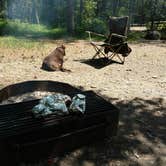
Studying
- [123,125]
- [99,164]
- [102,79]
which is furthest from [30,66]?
[99,164]

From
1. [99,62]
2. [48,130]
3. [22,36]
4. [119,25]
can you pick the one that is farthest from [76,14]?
[48,130]

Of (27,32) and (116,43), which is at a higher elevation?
(116,43)

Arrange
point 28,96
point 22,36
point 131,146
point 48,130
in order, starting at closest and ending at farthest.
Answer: point 48,130
point 131,146
point 28,96
point 22,36

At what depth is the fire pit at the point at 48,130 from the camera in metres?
3.14

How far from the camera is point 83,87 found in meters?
6.01

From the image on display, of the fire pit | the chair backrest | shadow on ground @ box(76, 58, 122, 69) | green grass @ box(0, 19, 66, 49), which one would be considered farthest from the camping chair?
the fire pit

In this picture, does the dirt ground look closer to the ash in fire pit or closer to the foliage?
the ash in fire pit

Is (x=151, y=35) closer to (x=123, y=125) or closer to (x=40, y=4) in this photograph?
(x=123, y=125)

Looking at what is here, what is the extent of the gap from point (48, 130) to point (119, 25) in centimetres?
598

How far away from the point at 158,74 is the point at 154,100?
6.47ft

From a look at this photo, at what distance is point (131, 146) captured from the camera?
3.83m

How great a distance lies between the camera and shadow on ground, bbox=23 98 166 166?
3492 millimetres

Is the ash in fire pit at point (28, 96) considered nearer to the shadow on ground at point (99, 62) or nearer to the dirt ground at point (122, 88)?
the dirt ground at point (122, 88)

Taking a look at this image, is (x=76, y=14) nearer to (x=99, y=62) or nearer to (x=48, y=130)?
(x=99, y=62)
